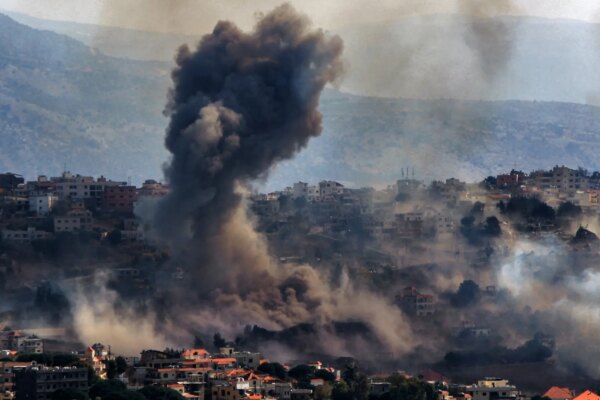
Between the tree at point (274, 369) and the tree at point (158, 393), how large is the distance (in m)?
8.51

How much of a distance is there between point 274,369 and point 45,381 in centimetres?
1181

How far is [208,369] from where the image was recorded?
79312 millimetres

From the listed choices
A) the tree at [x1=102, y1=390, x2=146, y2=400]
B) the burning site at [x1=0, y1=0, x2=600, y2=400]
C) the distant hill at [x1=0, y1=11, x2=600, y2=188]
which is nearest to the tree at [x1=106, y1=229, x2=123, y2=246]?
the burning site at [x1=0, y1=0, x2=600, y2=400]

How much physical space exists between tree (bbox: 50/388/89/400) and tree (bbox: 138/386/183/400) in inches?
71.0

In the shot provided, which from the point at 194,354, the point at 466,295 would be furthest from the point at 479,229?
the point at 194,354

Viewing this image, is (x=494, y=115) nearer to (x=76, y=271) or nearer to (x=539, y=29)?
(x=539, y=29)

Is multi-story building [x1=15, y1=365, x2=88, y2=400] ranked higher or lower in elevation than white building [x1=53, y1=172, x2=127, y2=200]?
lower

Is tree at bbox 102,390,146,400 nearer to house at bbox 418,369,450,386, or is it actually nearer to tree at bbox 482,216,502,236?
house at bbox 418,369,450,386

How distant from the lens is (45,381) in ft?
236

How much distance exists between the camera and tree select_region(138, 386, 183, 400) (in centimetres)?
7162

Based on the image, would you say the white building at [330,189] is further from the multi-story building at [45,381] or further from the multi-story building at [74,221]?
the multi-story building at [45,381]

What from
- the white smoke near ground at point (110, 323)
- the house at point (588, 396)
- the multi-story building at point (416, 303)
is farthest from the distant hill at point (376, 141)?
the house at point (588, 396)

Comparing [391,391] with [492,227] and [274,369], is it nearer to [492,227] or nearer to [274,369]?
[274,369]

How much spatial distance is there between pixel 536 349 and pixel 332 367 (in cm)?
847
